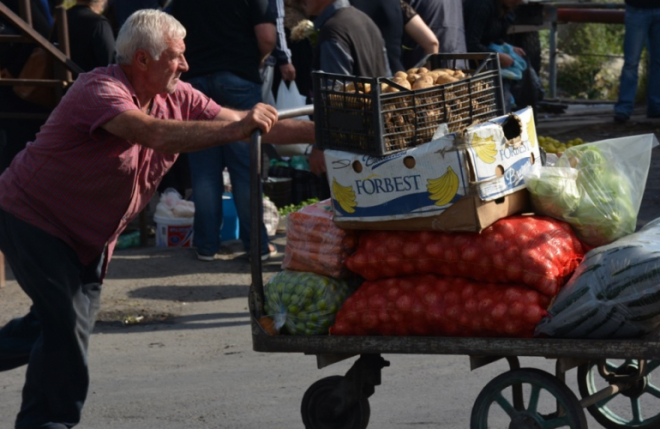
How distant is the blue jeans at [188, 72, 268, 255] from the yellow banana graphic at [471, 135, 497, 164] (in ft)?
12.6

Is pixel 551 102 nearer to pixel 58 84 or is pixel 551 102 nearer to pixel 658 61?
pixel 658 61

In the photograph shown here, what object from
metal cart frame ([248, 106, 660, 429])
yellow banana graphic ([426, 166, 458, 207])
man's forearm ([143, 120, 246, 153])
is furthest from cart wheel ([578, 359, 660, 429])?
man's forearm ([143, 120, 246, 153])

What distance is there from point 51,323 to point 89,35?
3.94 m

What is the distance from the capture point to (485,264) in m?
4.11

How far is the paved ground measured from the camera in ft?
17.3

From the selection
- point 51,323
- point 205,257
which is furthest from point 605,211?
point 205,257

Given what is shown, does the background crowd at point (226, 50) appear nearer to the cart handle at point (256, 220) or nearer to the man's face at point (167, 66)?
the man's face at point (167, 66)

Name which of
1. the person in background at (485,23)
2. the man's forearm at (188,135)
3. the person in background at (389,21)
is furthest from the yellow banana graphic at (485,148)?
the person in background at (485,23)

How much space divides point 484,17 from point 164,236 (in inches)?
123

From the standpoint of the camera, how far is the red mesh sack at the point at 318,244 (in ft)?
14.6

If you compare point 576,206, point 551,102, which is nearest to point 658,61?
point 551,102

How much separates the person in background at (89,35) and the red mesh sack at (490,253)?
166 inches

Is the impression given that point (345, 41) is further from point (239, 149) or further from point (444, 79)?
point (444, 79)

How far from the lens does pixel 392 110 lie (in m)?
4.16
